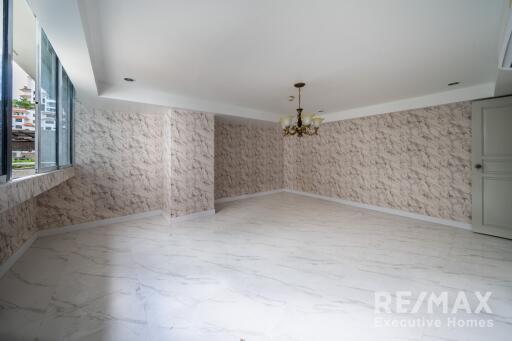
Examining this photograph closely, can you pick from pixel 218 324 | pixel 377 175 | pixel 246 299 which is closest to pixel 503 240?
pixel 377 175

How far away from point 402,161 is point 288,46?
11.6ft

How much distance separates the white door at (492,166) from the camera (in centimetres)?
293

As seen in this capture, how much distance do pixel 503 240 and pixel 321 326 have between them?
3.51 metres

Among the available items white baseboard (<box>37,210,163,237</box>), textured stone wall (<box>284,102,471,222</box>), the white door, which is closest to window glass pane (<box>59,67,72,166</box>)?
white baseboard (<box>37,210,163,237</box>)

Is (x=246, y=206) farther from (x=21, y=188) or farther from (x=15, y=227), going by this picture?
(x=21, y=188)

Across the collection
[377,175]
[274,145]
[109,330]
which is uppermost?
[274,145]

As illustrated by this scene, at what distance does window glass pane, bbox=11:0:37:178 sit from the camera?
5.16 feet

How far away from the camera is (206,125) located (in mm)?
4059

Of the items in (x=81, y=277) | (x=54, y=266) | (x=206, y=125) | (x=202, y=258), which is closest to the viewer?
(x=81, y=277)

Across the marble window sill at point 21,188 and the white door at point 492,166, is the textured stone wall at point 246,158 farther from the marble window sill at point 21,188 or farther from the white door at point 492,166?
the white door at point 492,166

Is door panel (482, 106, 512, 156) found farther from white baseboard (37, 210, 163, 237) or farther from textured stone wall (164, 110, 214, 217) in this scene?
white baseboard (37, 210, 163, 237)

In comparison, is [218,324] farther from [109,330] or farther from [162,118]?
[162,118]

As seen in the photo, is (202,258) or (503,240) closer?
(202,258)

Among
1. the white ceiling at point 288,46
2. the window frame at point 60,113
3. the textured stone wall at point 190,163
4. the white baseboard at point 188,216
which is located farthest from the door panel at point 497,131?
the window frame at point 60,113
